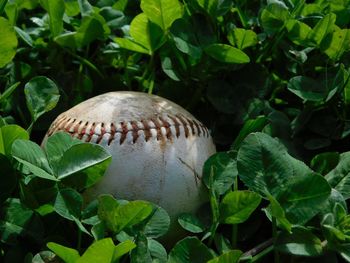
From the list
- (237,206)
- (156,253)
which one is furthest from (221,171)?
(156,253)

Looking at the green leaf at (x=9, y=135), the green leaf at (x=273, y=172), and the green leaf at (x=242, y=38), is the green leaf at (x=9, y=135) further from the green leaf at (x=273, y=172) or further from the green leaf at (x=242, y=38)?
the green leaf at (x=242, y=38)

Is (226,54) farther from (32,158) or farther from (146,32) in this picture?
(32,158)

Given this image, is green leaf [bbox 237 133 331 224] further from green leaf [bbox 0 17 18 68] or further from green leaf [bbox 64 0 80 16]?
green leaf [bbox 64 0 80 16]

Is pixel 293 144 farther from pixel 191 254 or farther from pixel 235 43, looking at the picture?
pixel 191 254

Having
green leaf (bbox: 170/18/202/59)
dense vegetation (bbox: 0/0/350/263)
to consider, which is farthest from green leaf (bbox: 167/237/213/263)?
green leaf (bbox: 170/18/202/59)

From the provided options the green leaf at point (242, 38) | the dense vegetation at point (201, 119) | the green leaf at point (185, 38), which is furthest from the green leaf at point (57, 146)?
the green leaf at point (242, 38)

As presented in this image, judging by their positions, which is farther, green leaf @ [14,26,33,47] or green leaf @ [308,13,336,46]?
green leaf @ [14,26,33,47]
